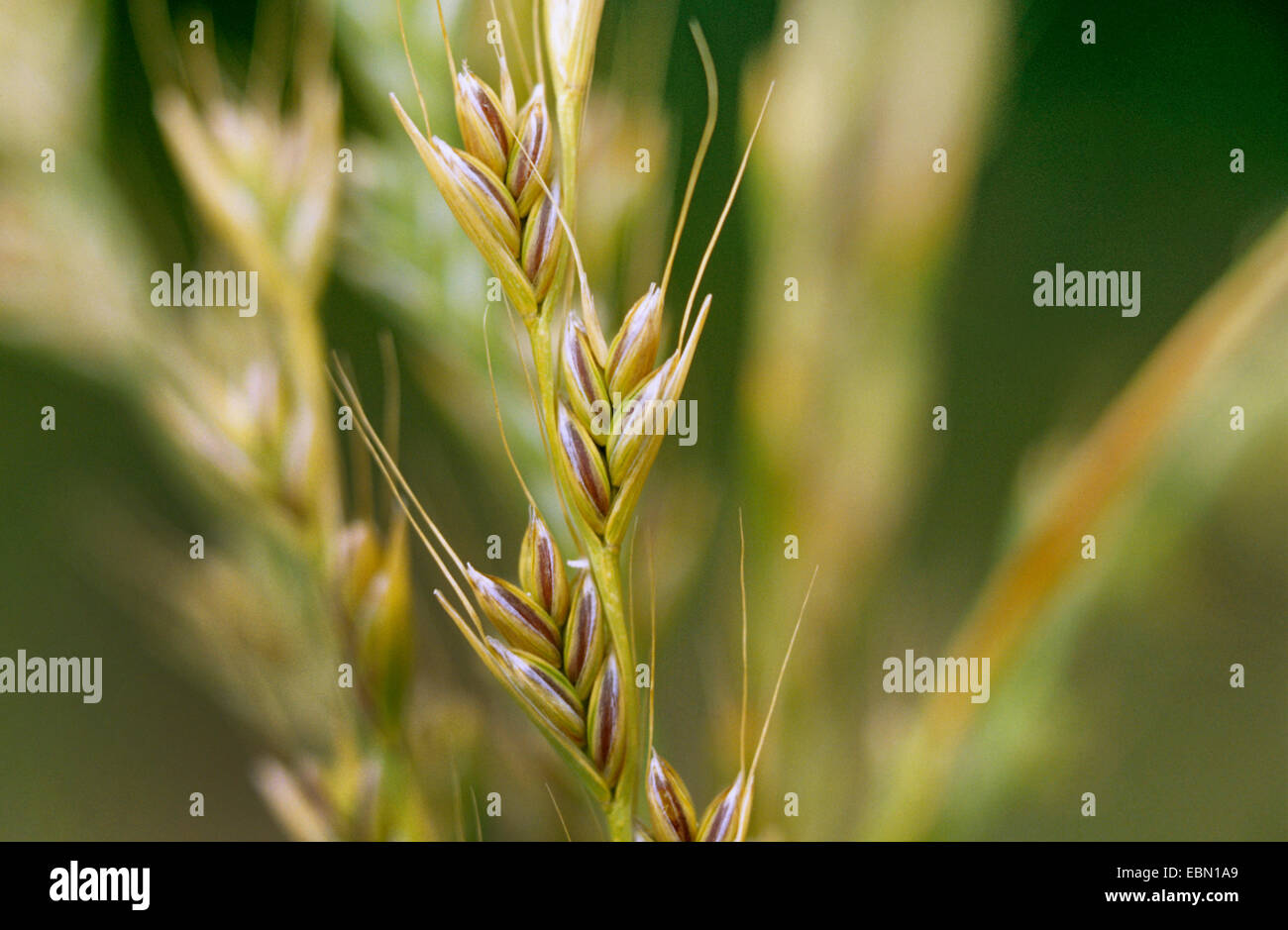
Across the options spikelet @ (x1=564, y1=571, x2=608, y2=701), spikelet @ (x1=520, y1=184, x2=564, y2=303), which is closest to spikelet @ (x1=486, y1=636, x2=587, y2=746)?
spikelet @ (x1=564, y1=571, x2=608, y2=701)

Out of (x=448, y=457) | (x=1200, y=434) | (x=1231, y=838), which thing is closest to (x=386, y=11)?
(x=448, y=457)

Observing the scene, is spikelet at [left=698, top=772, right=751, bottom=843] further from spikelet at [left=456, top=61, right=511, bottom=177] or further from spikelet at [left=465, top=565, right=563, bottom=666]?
spikelet at [left=456, top=61, right=511, bottom=177]

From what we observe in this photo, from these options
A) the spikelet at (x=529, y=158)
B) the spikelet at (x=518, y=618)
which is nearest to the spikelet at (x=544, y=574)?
the spikelet at (x=518, y=618)

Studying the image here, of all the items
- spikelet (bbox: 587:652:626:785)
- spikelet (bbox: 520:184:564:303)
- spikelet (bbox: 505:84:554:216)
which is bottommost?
spikelet (bbox: 587:652:626:785)

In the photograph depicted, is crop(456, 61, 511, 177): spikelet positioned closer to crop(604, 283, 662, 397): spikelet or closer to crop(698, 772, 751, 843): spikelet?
crop(604, 283, 662, 397): spikelet

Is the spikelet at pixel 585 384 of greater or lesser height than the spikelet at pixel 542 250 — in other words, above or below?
below

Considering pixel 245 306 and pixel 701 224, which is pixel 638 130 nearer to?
pixel 701 224

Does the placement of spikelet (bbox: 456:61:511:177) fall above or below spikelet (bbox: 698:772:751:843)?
above

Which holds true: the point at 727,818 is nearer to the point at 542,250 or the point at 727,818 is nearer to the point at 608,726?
the point at 608,726

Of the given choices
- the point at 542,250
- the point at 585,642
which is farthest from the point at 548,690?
the point at 542,250

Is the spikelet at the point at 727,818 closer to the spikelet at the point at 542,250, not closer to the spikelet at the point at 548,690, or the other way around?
the spikelet at the point at 548,690
